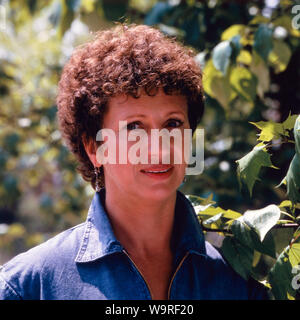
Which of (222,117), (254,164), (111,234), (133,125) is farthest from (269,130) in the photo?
(222,117)

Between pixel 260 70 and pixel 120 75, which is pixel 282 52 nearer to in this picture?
pixel 260 70

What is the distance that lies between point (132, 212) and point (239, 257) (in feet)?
0.84

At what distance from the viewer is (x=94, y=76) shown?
3.94 feet

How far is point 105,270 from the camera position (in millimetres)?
1085

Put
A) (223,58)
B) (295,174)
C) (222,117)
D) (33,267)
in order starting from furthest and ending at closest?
(222,117) < (223,58) < (33,267) < (295,174)

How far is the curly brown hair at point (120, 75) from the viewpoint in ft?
3.76

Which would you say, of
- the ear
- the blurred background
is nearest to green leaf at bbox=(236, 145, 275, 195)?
the blurred background

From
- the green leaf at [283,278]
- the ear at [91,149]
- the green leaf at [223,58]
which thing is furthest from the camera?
the green leaf at [223,58]

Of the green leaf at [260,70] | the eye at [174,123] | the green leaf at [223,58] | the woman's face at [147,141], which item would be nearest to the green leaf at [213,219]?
the woman's face at [147,141]

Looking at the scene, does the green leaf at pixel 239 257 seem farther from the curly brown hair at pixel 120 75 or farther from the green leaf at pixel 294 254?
the curly brown hair at pixel 120 75

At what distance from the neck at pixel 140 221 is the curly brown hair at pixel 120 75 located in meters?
0.19

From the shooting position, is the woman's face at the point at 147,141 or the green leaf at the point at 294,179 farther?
the woman's face at the point at 147,141

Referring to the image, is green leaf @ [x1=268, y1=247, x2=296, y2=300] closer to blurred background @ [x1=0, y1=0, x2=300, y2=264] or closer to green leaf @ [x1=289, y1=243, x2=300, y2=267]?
green leaf @ [x1=289, y1=243, x2=300, y2=267]
